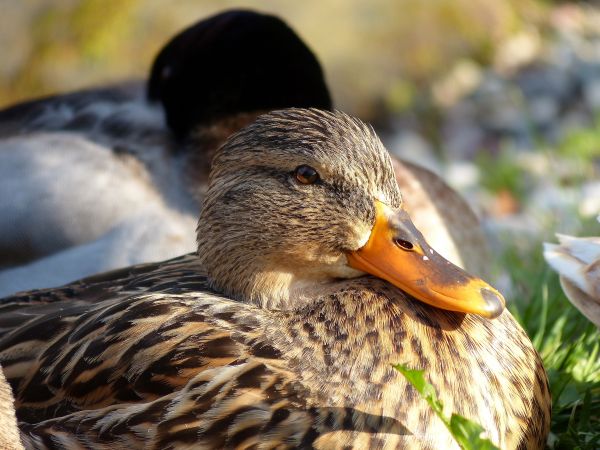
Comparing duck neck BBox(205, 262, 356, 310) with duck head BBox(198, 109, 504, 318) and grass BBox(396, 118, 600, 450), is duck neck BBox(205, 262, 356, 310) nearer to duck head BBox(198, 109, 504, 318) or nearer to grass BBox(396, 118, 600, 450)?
duck head BBox(198, 109, 504, 318)

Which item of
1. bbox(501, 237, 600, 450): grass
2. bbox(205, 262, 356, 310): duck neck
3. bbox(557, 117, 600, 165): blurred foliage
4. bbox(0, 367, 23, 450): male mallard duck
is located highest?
bbox(205, 262, 356, 310): duck neck

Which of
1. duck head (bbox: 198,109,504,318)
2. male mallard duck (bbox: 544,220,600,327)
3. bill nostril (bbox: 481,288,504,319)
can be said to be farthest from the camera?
male mallard duck (bbox: 544,220,600,327)

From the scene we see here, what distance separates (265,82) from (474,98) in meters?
4.20

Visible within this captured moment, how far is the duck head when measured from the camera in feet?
9.15

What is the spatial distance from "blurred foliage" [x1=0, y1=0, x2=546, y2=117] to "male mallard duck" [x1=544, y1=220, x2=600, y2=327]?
177 inches

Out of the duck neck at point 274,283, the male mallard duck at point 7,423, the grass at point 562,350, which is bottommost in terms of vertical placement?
the grass at point 562,350

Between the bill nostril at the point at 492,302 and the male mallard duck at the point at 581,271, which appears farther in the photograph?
the male mallard duck at the point at 581,271

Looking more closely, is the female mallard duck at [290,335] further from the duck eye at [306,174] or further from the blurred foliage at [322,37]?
the blurred foliage at [322,37]

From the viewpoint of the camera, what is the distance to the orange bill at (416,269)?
8.66 feet

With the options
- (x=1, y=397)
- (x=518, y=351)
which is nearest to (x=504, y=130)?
(x=518, y=351)

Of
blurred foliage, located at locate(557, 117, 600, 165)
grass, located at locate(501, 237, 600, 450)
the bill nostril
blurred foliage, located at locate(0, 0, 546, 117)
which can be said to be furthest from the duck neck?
blurred foliage, located at locate(0, 0, 546, 117)

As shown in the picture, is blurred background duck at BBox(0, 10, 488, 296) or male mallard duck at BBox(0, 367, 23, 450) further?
blurred background duck at BBox(0, 10, 488, 296)

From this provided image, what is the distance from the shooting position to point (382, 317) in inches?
105

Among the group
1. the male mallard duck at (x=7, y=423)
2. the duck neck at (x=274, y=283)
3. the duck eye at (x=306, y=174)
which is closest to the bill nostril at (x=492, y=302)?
the duck neck at (x=274, y=283)
